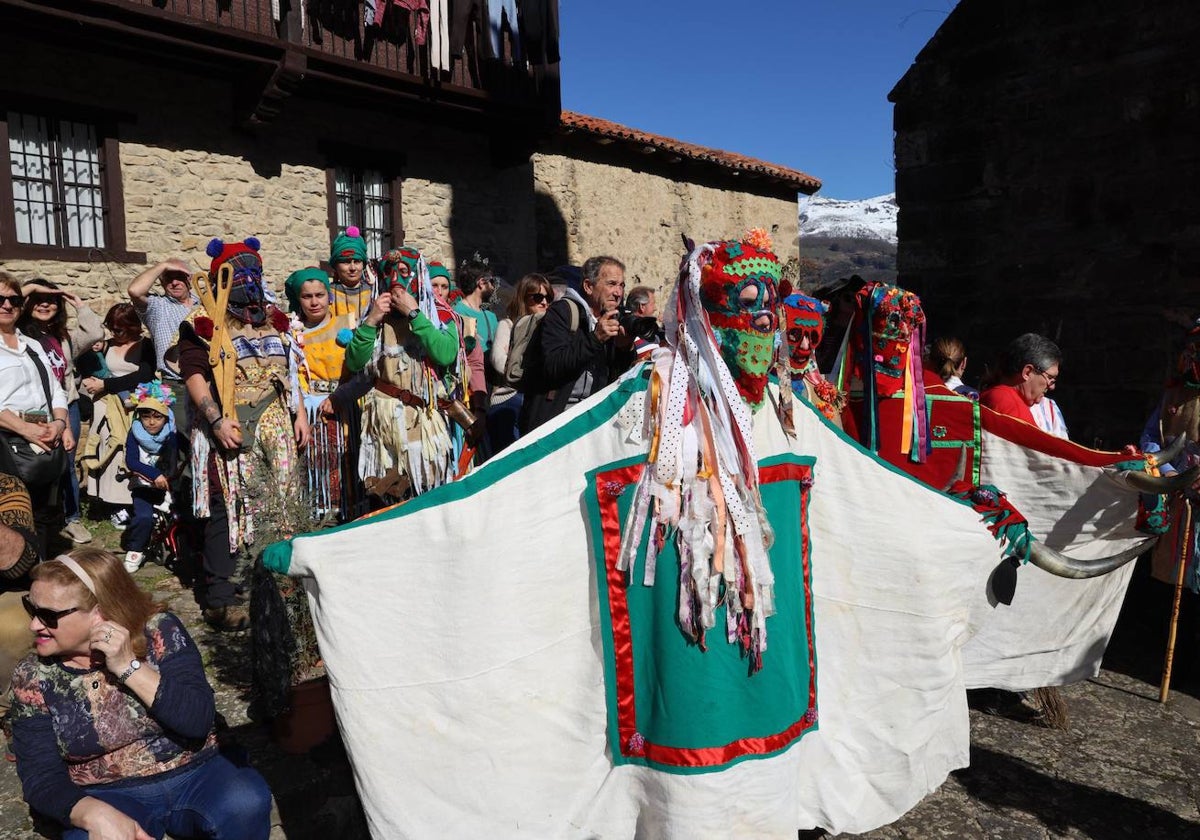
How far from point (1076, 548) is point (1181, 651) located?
4.56 ft

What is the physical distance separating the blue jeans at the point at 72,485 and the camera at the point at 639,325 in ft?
13.4

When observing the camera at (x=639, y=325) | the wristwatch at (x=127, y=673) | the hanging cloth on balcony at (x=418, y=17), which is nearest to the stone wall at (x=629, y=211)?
the hanging cloth on balcony at (x=418, y=17)

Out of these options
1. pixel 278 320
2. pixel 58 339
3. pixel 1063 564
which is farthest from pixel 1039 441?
pixel 58 339

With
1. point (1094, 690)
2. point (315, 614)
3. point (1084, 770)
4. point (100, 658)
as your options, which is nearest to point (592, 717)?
point (315, 614)

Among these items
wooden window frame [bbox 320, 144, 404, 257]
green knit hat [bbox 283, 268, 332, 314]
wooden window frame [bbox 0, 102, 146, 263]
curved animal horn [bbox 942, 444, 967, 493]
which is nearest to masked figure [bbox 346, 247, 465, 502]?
green knit hat [bbox 283, 268, 332, 314]

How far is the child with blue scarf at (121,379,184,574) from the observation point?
5.61 m

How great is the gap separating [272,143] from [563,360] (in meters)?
7.41

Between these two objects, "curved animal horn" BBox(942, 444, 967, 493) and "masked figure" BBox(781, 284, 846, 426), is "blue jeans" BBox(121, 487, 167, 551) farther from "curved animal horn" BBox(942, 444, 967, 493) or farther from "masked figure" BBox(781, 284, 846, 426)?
"curved animal horn" BBox(942, 444, 967, 493)

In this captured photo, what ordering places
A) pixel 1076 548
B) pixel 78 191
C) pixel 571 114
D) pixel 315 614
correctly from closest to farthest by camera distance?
pixel 315 614 → pixel 1076 548 → pixel 78 191 → pixel 571 114

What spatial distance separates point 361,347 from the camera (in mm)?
4207

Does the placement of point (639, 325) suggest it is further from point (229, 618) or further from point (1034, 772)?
point (229, 618)

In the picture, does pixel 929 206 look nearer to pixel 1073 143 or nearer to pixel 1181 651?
pixel 1073 143

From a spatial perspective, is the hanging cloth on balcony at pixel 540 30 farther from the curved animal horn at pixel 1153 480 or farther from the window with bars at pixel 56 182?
the curved animal horn at pixel 1153 480

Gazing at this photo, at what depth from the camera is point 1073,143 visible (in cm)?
656
